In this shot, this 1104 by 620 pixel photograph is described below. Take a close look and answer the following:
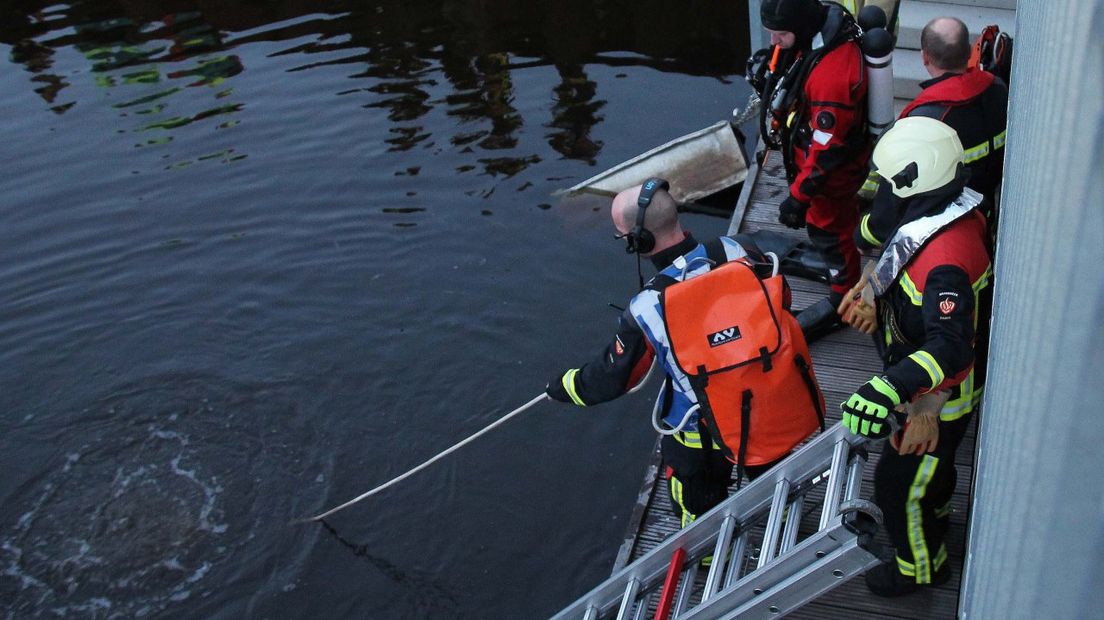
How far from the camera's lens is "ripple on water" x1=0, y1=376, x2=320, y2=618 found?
5855 mm

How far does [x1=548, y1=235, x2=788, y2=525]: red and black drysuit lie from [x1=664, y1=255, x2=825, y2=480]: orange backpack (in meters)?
0.17

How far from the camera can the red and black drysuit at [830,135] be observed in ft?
17.3

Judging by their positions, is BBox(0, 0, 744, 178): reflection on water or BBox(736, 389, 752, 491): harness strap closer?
BBox(736, 389, 752, 491): harness strap

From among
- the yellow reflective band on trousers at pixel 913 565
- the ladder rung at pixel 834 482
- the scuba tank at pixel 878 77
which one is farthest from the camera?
the scuba tank at pixel 878 77

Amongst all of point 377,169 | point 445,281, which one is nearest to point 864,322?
point 445,281

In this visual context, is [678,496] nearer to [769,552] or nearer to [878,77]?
[769,552]

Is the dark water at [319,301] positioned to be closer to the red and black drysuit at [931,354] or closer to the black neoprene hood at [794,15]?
the red and black drysuit at [931,354]

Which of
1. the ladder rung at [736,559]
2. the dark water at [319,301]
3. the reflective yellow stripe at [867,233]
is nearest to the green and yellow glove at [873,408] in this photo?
the ladder rung at [736,559]

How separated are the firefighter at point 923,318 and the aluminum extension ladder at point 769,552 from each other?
25 cm

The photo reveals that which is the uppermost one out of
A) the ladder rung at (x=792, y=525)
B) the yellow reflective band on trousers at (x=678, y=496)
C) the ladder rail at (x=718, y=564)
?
the ladder rung at (x=792, y=525)

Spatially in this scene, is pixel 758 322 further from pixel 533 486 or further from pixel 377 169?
pixel 377 169

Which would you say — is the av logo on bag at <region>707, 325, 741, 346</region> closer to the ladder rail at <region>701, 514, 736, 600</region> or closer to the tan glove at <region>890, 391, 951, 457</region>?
the tan glove at <region>890, 391, 951, 457</region>

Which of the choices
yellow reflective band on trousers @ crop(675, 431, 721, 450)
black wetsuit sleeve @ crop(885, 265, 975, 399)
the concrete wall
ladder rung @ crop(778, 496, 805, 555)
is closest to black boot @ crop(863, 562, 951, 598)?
ladder rung @ crop(778, 496, 805, 555)

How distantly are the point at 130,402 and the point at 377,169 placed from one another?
3.94 m
